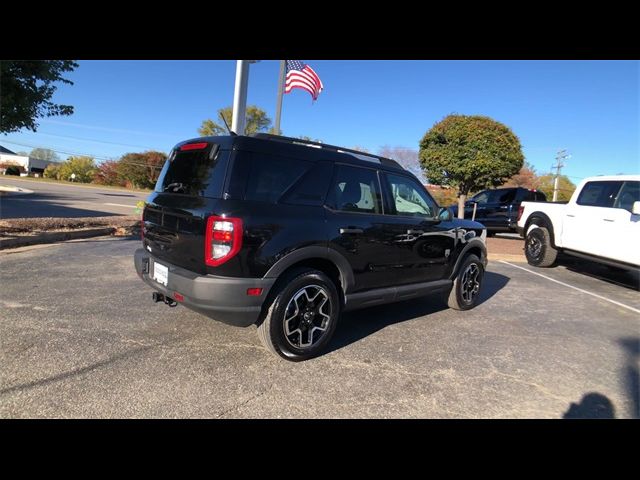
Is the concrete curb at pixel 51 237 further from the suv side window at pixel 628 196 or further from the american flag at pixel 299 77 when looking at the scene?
the suv side window at pixel 628 196

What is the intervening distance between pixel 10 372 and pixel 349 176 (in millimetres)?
3200

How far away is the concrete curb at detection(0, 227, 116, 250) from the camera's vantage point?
6891mm

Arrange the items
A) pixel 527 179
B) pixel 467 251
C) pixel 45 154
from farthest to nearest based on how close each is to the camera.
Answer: pixel 45 154
pixel 527 179
pixel 467 251

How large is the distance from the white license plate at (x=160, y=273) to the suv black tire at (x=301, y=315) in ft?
3.00

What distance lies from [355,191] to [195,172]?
153cm

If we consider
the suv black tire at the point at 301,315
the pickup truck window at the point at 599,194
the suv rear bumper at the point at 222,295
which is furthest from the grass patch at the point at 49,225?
the pickup truck window at the point at 599,194

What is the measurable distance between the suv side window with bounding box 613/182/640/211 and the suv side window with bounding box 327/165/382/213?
5.83 metres

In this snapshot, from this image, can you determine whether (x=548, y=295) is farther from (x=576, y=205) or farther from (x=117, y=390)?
(x=117, y=390)

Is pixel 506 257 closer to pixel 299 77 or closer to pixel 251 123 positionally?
pixel 299 77

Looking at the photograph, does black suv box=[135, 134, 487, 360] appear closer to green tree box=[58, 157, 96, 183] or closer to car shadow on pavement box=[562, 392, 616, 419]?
car shadow on pavement box=[562, 392, 616, 419]

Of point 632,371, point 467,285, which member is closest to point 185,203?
point 467,285

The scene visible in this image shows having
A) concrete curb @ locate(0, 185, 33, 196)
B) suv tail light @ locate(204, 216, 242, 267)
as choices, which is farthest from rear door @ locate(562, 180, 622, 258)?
concrete curb @ locate(0, 185, 33, 196)

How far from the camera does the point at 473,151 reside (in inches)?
511
